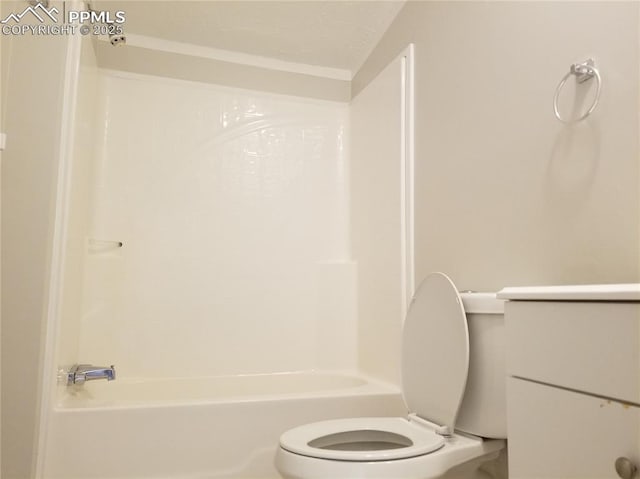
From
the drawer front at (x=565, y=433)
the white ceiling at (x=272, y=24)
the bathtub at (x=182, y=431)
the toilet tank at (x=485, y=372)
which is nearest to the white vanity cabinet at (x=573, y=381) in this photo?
the drawer front at (x=565, y=433)

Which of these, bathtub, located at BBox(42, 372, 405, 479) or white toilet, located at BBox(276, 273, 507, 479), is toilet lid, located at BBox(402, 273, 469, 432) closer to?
white toilet, located at BBox(276, 273, 507, 479)

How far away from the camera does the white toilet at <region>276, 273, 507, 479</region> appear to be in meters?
1.16

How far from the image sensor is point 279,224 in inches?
103

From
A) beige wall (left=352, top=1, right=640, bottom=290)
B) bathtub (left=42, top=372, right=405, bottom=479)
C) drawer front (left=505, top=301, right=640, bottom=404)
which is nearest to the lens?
drawer front (left=505, top=301, right=640, bottom=404)

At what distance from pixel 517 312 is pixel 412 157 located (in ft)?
4.13

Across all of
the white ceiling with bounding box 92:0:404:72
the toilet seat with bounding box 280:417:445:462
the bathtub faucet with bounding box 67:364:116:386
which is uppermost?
the white ceiling with bounding box 92:0:404:72

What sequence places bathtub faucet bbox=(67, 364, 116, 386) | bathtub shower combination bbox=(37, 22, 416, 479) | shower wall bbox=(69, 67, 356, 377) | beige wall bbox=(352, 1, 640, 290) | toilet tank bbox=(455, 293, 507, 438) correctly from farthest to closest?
shower wall bbox=(69, 67, 356, 377) → bathtub shower combination bbox=(37, 22, 416, 479) → bathtub faucet bbox=(67, 364, 116, 386) → toilet tank bbox=(455, 293, 507, 438) → beige wall bbox=(352, 1, 640, 290)

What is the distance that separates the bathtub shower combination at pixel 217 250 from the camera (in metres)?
2.23

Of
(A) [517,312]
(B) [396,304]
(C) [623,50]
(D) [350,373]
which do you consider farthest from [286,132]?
(A) [517,312]

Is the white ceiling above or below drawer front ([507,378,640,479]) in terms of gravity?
above

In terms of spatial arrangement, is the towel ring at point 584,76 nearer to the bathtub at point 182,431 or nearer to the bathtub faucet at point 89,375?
the bathtub at point 182,431

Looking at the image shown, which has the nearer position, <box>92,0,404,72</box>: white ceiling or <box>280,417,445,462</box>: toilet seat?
<box>280,417,445,462</box>: toilet seat

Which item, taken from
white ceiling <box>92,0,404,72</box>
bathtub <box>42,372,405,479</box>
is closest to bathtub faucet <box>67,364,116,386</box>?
bathtub <box>42,372,405,479</box>

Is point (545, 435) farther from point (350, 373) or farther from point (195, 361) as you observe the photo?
point (195, 361)
